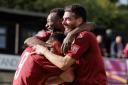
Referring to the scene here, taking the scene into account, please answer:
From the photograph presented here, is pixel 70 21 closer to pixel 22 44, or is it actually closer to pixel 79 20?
pixel 79 20

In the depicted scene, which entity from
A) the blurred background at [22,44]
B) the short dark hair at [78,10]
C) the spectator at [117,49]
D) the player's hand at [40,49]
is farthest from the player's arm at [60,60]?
the spectator at [117,49]

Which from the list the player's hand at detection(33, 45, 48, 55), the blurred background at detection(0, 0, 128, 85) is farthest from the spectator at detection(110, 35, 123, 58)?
the player's hand at detection(33, 45, 48, 55)

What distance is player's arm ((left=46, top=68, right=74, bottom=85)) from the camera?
6.57 meters

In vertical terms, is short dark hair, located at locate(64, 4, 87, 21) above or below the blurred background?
above

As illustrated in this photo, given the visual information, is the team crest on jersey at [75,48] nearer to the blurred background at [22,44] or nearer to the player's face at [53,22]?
the player's face at [53,22]

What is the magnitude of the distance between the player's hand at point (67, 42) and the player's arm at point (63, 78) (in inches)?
8.6

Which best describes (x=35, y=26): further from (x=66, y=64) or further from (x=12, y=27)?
(x=66, y=64)

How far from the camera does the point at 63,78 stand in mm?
6570

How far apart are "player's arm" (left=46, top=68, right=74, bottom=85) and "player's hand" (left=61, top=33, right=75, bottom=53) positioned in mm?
219

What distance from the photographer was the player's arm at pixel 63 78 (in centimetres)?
657

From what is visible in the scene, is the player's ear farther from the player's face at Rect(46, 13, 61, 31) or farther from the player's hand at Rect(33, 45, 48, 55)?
the player's hand at Rect(33, 45, 48, 55)

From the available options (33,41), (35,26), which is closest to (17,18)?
(35,26)

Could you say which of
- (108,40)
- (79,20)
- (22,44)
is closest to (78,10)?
(79,20)

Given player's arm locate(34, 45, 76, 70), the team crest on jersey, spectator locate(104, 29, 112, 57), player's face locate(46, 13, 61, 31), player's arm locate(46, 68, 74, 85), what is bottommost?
spectator locate(104, 29, 112, 57)
